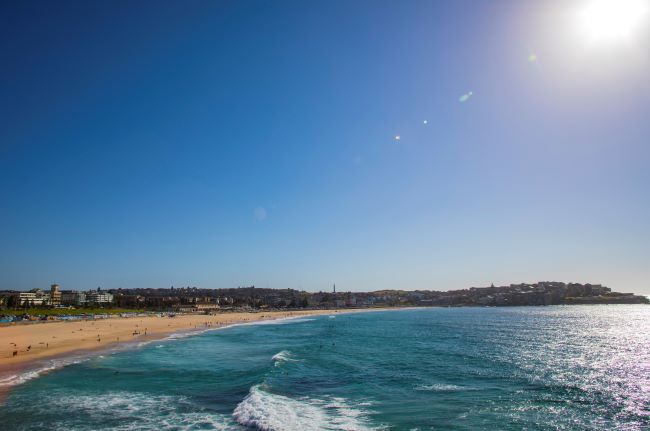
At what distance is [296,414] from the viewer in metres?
22.9

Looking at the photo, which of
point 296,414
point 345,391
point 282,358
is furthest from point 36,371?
point 345,391

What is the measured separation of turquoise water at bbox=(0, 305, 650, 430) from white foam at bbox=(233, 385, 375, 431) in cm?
7

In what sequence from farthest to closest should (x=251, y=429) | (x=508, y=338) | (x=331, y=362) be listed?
(x=508, y=338), (x=331, y=362), (x=251, y=429)

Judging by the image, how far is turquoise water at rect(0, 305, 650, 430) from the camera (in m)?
21.2

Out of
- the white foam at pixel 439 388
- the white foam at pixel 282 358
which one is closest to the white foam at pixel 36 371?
the white foam at pixel 282 358

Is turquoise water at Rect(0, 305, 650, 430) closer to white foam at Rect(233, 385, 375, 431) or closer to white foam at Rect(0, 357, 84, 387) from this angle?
white foam at Rect(233, 385, 375, 431)

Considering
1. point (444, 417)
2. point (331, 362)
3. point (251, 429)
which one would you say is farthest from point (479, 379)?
point (251, 429)

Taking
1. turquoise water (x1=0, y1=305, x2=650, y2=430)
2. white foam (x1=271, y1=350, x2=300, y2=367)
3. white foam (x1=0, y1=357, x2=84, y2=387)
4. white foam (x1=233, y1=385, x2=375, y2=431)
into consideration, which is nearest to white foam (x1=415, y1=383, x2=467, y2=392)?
turquoise water (x1=0, y1=305, x2=650, y2=430)

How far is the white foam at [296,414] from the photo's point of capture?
67.2 ft

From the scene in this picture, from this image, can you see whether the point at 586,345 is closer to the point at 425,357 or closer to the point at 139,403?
the point at 425,357

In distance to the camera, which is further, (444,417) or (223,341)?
(223,341)

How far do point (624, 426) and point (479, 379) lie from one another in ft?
38.6

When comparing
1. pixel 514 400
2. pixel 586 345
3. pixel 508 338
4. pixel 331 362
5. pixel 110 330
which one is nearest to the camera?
pixel 514 400

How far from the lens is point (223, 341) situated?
6250 centimetres
